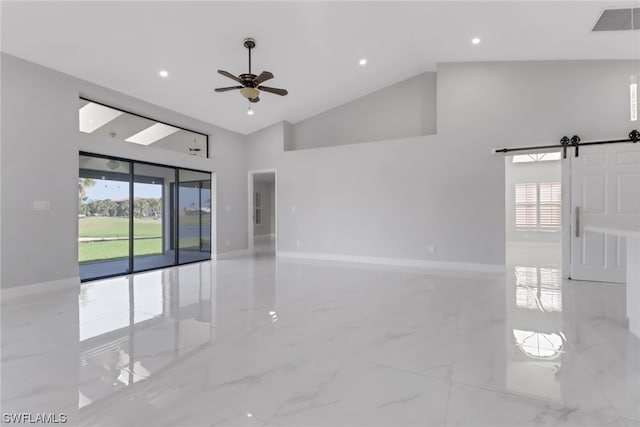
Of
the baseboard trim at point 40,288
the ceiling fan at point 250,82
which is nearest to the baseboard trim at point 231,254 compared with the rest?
the baseboard trim at point 40,288

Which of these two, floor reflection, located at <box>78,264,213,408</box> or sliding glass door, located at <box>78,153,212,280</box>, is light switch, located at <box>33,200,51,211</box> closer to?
sliding glass door, located at <box>78,153,212,280</box>

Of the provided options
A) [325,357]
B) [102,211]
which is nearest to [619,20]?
[325,357]

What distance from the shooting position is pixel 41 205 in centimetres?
418

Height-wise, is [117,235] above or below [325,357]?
above

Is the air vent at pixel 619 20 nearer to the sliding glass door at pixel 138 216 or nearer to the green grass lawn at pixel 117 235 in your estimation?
the sliding glass door at pixel 138 216

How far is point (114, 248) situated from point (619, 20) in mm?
8637

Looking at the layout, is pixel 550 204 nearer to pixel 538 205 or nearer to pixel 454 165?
pixel 538 205

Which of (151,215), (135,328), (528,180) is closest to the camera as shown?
(135,328)

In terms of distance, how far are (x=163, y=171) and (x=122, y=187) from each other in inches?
36.1

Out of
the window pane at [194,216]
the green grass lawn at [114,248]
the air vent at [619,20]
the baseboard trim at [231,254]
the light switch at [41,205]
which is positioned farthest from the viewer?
the baseboard trim at [231,254]

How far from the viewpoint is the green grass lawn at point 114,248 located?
16.3ft

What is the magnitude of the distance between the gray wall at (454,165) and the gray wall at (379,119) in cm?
48

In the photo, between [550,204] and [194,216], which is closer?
[194,216]

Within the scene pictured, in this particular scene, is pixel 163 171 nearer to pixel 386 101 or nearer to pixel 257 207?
pixel 386 101
